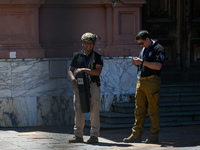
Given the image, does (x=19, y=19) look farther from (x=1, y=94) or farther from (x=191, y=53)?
(x=191, y=53)

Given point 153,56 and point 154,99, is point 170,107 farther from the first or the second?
Result: point 153,56

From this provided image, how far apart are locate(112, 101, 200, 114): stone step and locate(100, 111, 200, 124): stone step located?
135 millimetres

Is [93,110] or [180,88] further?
[180,88]

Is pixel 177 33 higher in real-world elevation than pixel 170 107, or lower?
higher

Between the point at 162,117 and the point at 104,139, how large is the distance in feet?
6.11

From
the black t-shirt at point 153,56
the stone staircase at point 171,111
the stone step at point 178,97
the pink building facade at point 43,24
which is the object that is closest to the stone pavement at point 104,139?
the stone staircase at point 171,111

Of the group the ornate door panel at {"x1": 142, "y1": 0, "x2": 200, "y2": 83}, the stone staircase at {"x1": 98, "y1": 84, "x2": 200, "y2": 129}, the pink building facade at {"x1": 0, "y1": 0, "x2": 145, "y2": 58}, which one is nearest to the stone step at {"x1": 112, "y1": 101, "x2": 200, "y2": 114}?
the stone staircase at {"x1": 98, "y1": 84, "x2": 200, "y2": 129}

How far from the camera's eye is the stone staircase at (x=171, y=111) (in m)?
8.27

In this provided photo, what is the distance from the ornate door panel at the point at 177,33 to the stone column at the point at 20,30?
228 centimetres

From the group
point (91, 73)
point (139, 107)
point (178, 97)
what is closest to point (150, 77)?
point (139, 107)

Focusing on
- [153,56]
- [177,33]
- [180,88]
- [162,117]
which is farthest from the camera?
[177,33]

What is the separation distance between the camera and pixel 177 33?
968 centimetres

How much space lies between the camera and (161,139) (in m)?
6.85

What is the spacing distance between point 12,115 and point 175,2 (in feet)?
13.0
